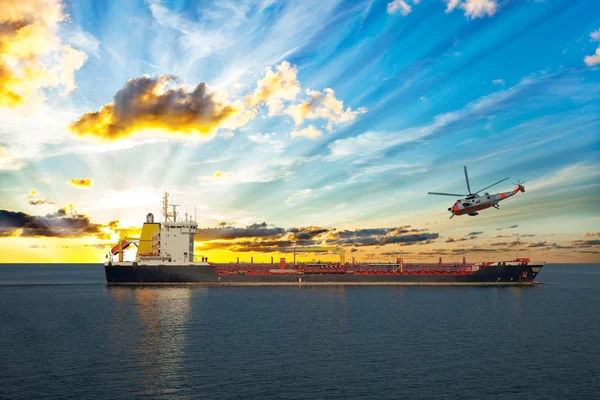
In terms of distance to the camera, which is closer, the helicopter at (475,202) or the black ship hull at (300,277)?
the helicopter at (475,202)

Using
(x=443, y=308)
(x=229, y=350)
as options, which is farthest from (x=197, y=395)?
(x=443, y=308)

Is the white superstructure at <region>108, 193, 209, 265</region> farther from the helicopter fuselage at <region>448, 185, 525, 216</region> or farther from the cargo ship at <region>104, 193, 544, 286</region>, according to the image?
the helicopter fuselage at <region>448, 185, 525, 216</region>

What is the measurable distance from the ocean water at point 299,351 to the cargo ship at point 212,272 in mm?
21431

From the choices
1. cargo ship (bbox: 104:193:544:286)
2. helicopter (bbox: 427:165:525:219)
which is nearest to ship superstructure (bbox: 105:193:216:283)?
cargo ship (bbox: 104:193:544:286)

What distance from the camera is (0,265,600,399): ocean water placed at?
26.4 meters

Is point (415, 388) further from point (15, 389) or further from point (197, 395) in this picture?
point (15, 389)

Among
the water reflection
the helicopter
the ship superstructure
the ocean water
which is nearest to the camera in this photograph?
the ocean water

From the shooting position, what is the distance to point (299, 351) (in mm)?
34906

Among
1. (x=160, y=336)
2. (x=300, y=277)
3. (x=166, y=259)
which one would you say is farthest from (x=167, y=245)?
(x=160, y=336)

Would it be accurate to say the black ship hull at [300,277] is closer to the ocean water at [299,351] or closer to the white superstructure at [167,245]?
the white superstructure at [167,245]

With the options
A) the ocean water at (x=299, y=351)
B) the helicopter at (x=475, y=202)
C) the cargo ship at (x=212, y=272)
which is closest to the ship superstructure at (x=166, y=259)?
the cargo ship at (x=212, y=272)

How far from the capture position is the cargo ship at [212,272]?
277ft

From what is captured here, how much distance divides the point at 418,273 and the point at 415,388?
6695cm

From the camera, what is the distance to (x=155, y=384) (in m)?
27.1
